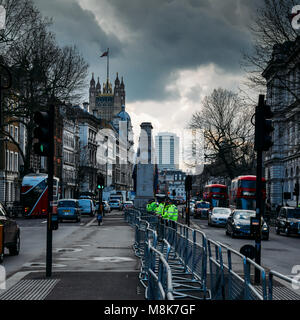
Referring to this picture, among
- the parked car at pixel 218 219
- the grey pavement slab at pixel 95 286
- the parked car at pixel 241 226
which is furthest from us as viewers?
the parked car at pixel 218 219

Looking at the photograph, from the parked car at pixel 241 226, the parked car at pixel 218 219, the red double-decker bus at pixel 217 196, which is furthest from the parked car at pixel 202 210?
the parked car at pixel 241 226

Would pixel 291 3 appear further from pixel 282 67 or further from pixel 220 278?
pixel 220 278

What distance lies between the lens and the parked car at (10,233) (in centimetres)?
1754

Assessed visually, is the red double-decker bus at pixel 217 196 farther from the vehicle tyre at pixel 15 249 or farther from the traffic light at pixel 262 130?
the traffic light at pixel 262 130

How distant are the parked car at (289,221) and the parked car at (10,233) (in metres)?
19.2

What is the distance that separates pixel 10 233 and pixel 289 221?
67.5ft

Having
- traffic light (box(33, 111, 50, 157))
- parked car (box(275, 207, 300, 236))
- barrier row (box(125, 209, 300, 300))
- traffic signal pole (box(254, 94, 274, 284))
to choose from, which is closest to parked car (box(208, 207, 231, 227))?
parked car (box(275, 207, 300, 236))

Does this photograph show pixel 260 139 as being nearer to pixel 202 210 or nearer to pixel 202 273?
pixel 202 273

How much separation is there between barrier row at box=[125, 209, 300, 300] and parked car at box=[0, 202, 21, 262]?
14.4ft

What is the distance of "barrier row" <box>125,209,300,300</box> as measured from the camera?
22.6 ft

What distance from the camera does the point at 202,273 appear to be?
457 inches

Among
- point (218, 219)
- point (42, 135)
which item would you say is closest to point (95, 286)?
point (42, 135)

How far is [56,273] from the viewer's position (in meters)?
14.6

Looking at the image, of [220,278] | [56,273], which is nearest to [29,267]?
[56,273]
